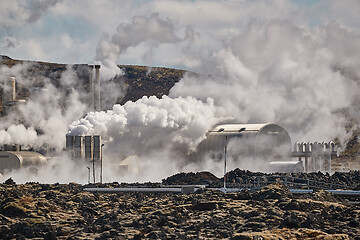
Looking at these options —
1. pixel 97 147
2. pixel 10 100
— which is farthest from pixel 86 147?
pixel 10 100

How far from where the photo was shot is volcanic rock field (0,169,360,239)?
32.9 meters

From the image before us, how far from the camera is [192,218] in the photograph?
37844 mm

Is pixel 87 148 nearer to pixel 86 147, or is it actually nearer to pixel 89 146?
pixel 86 147

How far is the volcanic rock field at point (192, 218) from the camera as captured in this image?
32.9m

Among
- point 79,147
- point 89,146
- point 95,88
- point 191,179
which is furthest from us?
point 95,88

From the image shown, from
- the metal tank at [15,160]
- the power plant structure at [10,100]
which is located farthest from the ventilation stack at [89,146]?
the power plant structure at [10,100]

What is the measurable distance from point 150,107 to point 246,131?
45.9ft

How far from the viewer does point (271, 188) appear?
4844 centimetres

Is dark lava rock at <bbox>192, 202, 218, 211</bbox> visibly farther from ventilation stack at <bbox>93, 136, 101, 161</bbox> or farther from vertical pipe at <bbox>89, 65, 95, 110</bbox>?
vertical pipe at <bbox>89, 65, 95, 110</bbox>

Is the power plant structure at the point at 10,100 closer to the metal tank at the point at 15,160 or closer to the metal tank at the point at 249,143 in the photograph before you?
the metal tank at the point at 15,160

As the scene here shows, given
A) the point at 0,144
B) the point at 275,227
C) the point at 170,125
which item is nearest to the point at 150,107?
the point at 170,125

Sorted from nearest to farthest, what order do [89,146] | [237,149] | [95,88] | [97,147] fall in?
[89,146], [97,147], [237,149], [95,88]

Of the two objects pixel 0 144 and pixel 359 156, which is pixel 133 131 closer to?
pixel 0 144

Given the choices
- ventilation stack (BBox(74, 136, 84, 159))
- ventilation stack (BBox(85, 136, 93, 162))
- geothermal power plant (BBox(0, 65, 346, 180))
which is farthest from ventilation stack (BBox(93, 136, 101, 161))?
ventilation stack (BBox(74, 136, 84, 159))
